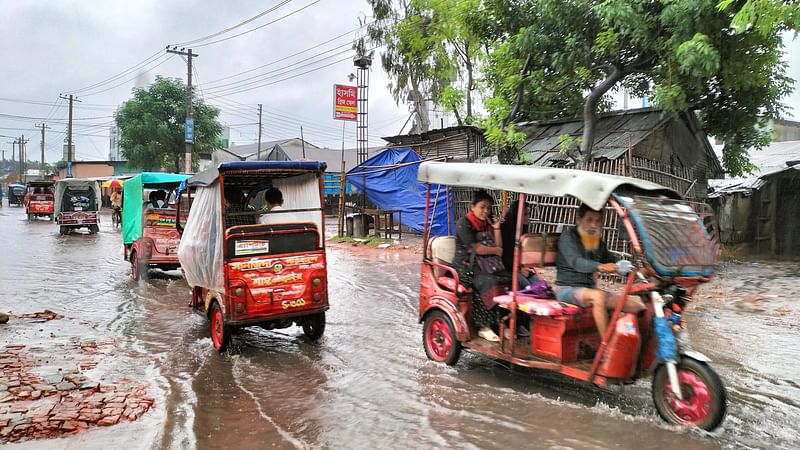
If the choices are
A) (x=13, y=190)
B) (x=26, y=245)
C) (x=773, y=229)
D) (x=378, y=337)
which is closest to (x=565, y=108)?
(x=773, y=229)

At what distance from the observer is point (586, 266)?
477 centimetres

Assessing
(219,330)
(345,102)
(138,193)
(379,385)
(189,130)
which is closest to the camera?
(379,385)

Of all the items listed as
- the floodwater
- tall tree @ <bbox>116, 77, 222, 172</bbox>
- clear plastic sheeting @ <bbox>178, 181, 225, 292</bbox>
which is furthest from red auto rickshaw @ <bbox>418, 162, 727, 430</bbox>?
tall tree @ <bbox>116, 77, 222, 172</bbox>

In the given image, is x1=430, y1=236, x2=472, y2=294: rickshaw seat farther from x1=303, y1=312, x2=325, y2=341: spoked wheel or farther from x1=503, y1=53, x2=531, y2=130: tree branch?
x1=503, y1=53, x2=531, y2=130: tree branch

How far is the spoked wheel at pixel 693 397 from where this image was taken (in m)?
3.99

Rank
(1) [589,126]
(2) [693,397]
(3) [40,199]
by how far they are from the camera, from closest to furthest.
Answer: (2) [693,397] < (1) [589,126] < (3) [40,199]

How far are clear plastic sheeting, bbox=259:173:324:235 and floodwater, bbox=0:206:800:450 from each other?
64.6 inches

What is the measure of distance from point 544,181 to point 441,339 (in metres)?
2.25

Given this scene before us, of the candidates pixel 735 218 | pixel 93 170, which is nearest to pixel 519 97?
pixel 735 218

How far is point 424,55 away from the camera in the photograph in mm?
23156

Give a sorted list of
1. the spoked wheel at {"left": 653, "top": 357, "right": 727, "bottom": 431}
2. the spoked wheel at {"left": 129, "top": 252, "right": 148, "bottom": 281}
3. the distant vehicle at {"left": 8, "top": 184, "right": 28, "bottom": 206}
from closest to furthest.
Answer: the spoked wheel at {"left": 653, "top": 357, "right": 727, "bottom": 431}
the spoked wheel at {"left": 129, "top": 252, "right": 148, "bottom": 281}
the distant vehicle at {"left": 8, "top": 184, "right": 28, "bottom": 206}

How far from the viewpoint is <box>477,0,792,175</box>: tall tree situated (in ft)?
32.5

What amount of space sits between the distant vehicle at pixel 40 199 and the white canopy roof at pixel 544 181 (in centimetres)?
3214

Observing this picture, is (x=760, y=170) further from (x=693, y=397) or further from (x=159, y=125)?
(x=159, y=125)
